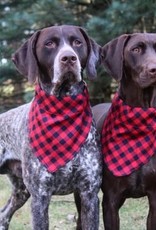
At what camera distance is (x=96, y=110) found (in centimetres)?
556

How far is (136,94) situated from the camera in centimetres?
454

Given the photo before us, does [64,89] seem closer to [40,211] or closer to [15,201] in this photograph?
[40,211]

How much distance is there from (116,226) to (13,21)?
20.8 ft

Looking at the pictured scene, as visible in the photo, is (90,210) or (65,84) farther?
(90,210)

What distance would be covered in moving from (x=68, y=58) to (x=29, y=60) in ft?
1.52

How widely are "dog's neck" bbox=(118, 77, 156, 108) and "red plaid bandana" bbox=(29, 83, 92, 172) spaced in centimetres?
35

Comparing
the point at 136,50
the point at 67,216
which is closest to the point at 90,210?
the point at 136,50

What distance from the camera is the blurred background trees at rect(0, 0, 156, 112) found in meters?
8.55

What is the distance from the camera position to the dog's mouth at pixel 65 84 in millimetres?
4320

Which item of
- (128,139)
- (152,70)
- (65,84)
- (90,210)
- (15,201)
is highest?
(152,70)

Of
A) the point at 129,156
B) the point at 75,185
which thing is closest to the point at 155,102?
the point at 129,156

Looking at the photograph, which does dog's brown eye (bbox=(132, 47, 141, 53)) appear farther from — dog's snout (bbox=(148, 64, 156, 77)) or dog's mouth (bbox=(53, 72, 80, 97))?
dog's mouth (bbox=(53, 72, 80, 97))

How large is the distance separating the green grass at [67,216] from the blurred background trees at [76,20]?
3.01 metres

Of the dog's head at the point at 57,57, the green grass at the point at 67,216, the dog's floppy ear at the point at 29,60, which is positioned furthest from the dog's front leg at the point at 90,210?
the green grass at the point at 67,216
